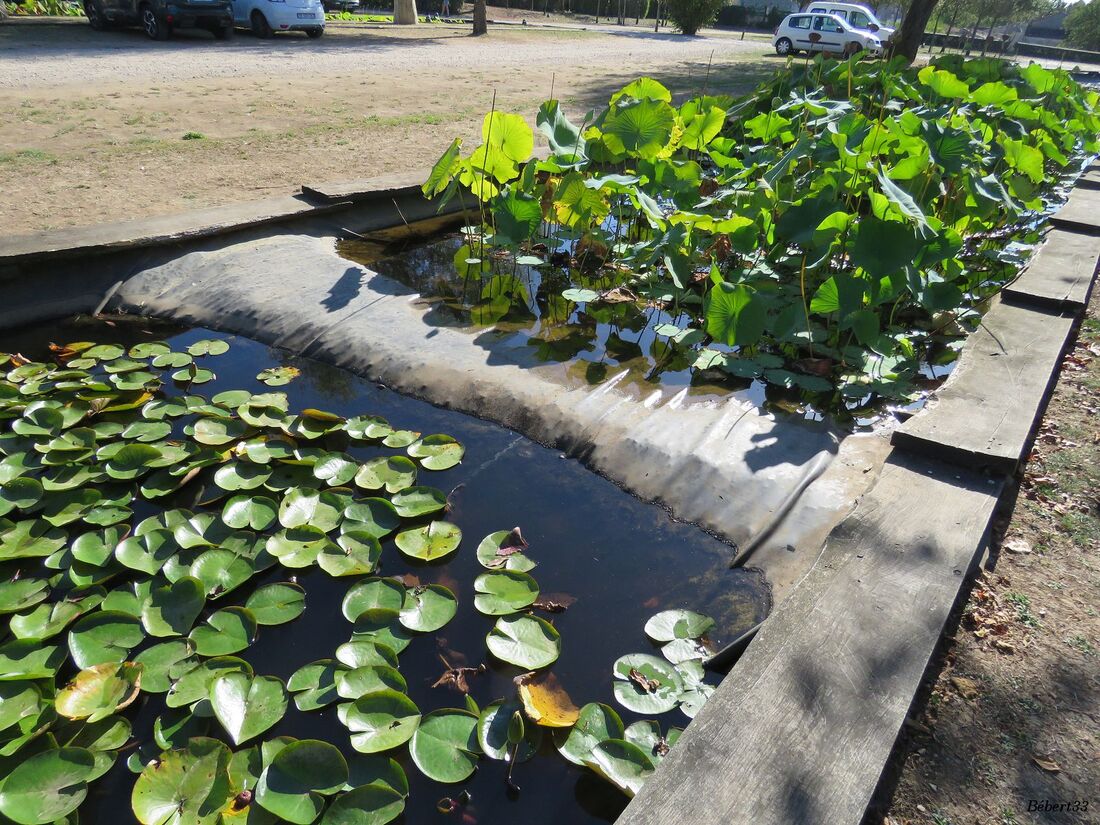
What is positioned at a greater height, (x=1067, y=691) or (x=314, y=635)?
(x=1067, y=691)

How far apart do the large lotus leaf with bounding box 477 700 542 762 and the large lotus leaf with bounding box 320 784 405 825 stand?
0.70 ft

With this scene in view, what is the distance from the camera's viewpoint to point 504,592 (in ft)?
6.25

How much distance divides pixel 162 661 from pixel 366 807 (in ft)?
2.16

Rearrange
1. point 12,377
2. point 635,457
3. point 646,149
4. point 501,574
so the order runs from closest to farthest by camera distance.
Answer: point 501,574, point 635,457, point 12,377, point 646,149

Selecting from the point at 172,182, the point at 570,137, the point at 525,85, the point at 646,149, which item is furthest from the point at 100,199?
the point at 525,85

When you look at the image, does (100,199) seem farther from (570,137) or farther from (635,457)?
(635,457)

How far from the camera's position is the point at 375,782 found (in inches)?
55.4

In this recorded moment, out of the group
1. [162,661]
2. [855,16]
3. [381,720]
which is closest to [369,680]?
[381,720]

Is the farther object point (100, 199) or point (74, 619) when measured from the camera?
point (100, 199)

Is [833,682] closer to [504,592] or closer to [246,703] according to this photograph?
[504,592]

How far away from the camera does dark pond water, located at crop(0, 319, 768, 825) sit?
4.87 ft

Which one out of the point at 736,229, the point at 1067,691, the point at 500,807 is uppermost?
the point at 736,229

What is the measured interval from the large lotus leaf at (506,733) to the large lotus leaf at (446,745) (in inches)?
0.8

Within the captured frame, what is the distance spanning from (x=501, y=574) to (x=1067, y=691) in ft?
4.49
